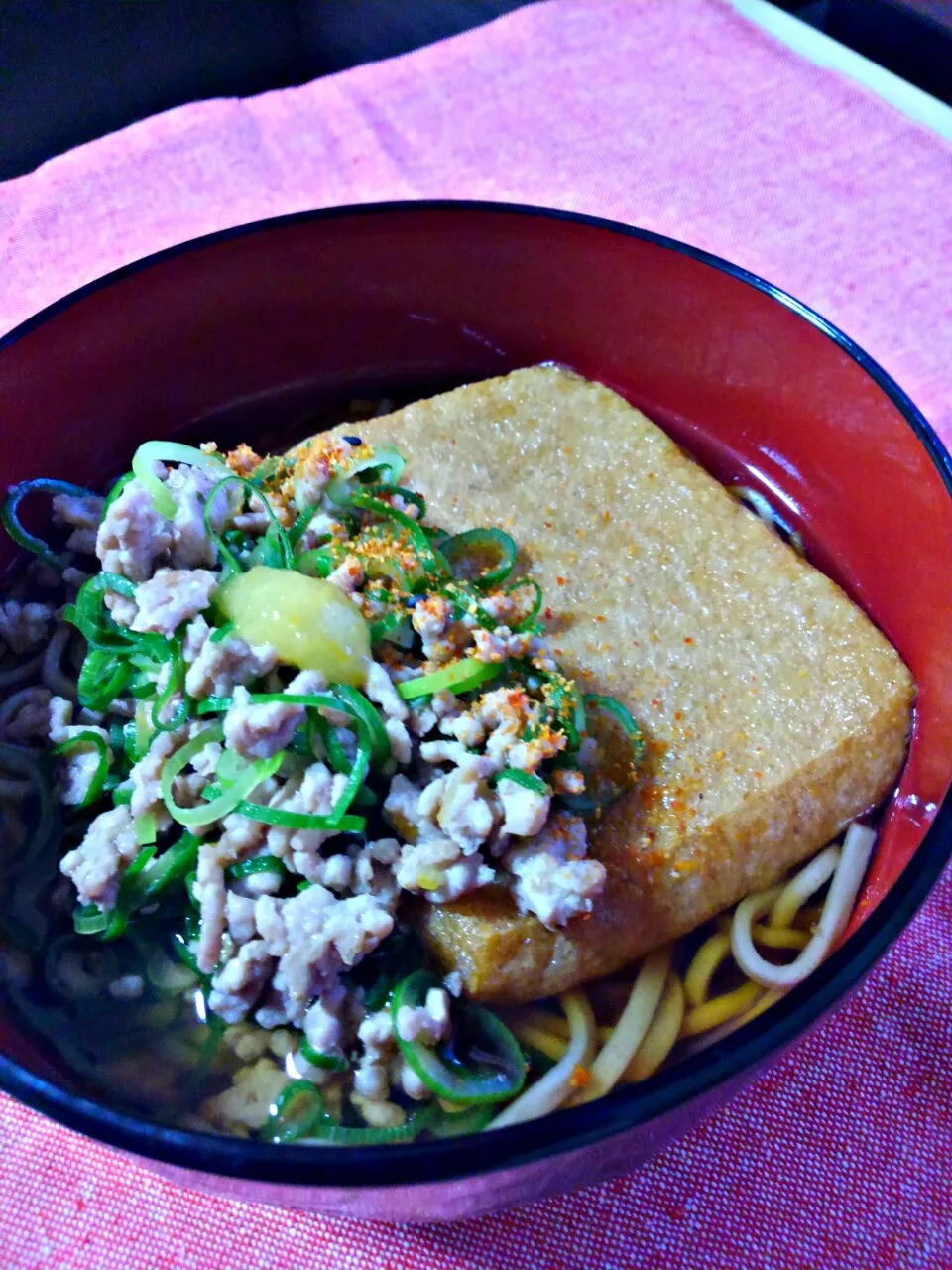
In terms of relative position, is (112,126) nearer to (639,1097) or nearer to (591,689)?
(591,689)

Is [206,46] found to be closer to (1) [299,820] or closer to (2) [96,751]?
(2) [96,751]

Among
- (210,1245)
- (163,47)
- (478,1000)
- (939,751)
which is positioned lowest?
(210,1245)

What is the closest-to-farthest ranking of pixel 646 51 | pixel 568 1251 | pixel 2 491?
pixel 568 1251, pixel 2 491, pixel 646 51

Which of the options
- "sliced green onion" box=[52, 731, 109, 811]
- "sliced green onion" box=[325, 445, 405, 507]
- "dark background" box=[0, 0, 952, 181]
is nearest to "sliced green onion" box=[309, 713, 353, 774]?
"sliced green onion" box=[52, 731, 109, 811]

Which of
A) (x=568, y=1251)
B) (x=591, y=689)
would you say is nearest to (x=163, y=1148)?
(x=568, y=1251)

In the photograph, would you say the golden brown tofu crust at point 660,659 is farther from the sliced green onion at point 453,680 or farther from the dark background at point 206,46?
the dark background at point 206,46

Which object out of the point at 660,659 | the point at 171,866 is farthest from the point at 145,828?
the point at 660,659

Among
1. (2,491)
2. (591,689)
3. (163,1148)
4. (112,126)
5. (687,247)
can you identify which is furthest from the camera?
(112,126)
